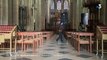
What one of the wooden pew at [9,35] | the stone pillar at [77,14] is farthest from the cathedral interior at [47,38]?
the stone pillar at [77,14]

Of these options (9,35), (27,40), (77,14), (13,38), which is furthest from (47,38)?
(77,14)

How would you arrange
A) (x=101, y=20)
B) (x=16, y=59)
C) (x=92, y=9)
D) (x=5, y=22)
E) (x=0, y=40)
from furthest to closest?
(x=92, y=9) → (x=101, y=20) → (x=5, y=22) → (x=16, y=59) → (x=0, y=40)

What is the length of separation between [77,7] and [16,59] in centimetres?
2571

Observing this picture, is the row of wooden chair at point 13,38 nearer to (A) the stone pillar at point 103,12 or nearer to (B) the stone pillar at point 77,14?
(A) the stone pillar at point 103,12

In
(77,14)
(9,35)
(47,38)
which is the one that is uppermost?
(77,14)

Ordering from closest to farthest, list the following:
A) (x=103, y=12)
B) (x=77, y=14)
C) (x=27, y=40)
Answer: (x=27, y=40) < (x=103, y=12) < (x=77, y=14)

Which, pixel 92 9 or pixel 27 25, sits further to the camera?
pixel 27 25

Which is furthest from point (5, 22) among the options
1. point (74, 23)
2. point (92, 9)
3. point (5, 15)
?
point (74, 23)

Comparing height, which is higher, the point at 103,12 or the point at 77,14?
the point at 103,12

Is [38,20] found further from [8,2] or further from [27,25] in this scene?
[8,2]

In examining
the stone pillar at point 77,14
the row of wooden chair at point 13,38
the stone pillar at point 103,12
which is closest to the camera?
the row of wooden chair at point 13,38

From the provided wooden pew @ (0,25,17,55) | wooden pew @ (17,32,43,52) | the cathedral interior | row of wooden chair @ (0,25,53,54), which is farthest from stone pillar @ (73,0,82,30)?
wooden pew @ (0,25,17,55)

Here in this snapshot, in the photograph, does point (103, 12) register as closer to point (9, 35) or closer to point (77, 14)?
point (9, 35)

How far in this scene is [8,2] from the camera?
18.5m
